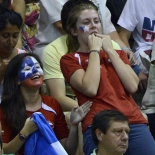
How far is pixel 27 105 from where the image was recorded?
4.04 meters

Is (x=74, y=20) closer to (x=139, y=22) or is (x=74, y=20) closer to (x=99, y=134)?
(x=99, y=134)

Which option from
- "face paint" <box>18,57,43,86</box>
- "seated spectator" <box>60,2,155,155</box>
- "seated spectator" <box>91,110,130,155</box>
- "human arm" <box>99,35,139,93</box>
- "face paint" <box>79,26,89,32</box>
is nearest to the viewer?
"seated spectator" <box>91,110,130,155</box>

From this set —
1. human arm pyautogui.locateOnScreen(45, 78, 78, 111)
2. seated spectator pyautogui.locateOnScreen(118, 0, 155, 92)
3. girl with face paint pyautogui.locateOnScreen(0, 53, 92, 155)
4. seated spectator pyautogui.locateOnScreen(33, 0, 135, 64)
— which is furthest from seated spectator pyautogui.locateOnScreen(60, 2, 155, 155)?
seated spectator pyautogui.locateOnScreen(118, 0, 155, 92)

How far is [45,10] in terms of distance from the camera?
5.13m

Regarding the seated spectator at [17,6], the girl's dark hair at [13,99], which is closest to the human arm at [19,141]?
the girl's dark hair at [13,99]

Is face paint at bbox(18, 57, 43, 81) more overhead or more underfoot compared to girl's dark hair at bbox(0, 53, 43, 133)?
more overhead

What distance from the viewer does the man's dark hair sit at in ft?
11.8

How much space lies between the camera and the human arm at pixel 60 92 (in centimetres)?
446

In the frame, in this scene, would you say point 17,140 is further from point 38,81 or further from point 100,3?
point 100,3

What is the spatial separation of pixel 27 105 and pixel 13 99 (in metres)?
0.11

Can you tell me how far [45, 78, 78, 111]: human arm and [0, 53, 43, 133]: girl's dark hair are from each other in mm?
454

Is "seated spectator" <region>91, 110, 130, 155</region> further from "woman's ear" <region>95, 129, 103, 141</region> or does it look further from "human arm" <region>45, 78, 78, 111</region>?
"human arm" <region>45, 78, 78, 111</region>

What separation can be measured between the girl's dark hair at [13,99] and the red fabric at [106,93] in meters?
0.32

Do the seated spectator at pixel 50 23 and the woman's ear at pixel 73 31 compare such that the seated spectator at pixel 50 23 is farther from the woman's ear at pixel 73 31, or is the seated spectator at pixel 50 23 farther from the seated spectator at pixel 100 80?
the seated spectator at pixel 100 80
